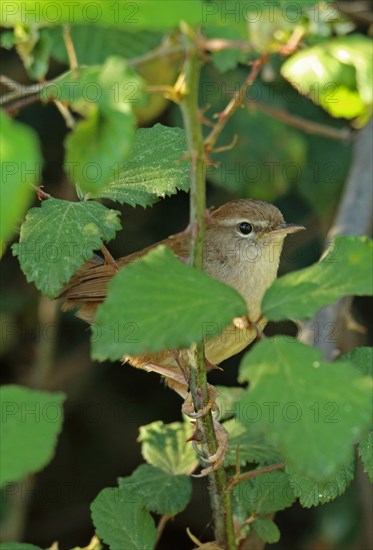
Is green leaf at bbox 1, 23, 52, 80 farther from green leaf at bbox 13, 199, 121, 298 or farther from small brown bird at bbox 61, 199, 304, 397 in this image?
green leaf at bbox 13, 199, 121, 298

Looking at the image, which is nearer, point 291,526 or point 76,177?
point 76,177

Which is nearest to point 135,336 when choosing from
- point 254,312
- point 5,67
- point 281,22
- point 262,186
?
point 254,312

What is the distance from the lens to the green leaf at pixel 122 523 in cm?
238

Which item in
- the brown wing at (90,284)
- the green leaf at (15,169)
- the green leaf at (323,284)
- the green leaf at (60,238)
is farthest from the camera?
the brown wing at (90,284)

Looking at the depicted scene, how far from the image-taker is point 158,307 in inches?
59.1

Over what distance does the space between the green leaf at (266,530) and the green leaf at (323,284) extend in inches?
43.0

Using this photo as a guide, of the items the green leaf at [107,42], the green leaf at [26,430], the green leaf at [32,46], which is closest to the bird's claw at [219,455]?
the green leaf at [26,430]

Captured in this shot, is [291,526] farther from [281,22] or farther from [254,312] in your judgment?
[281,22]

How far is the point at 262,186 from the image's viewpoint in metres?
4.86

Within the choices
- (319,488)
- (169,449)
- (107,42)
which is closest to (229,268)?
(169,449)

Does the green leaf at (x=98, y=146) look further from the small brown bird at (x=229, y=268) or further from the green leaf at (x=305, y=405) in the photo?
the small brown bird at (x=229, y=268)

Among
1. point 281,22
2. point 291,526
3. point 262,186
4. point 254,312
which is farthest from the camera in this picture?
point 291,526

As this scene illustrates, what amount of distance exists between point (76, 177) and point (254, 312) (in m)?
1.87

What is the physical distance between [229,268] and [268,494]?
1.08 metres
